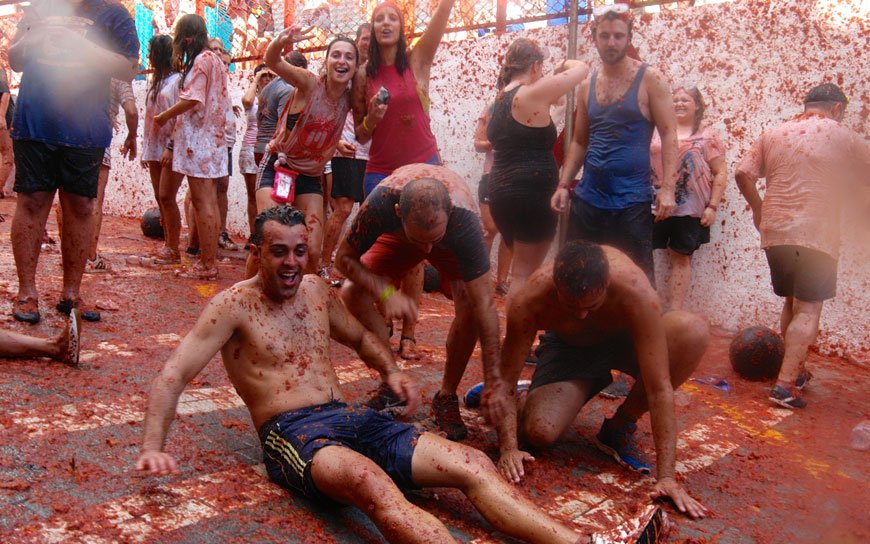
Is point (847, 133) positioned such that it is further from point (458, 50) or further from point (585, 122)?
point (458, 50)

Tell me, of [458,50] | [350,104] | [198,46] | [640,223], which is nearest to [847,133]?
[640,223]

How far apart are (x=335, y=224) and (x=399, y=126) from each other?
2786 millimetres

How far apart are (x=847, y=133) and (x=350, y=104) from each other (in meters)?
3.23

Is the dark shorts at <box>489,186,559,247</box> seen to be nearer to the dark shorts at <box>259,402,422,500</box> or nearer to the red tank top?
the red tank top

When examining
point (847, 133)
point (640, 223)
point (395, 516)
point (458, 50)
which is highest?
point (458, 50)

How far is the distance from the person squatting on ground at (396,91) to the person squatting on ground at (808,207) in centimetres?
234

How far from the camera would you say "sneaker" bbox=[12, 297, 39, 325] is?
14.6ft

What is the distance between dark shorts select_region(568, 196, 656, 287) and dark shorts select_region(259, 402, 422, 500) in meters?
2.03

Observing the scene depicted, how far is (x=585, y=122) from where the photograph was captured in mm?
4570

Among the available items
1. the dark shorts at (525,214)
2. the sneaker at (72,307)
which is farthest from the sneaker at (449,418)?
the sneaker at (72,307)

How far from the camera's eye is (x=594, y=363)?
3654 millimetres

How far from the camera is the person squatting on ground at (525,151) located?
14.2ft

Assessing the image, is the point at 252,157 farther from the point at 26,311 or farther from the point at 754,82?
the point at 754,82

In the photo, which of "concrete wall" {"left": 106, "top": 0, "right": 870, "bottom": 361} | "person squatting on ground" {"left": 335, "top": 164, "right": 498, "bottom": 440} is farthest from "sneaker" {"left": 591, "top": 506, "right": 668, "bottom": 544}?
"concrete wall" {"left": 106, "top": 0, "right": 870, "bottom": 361}
